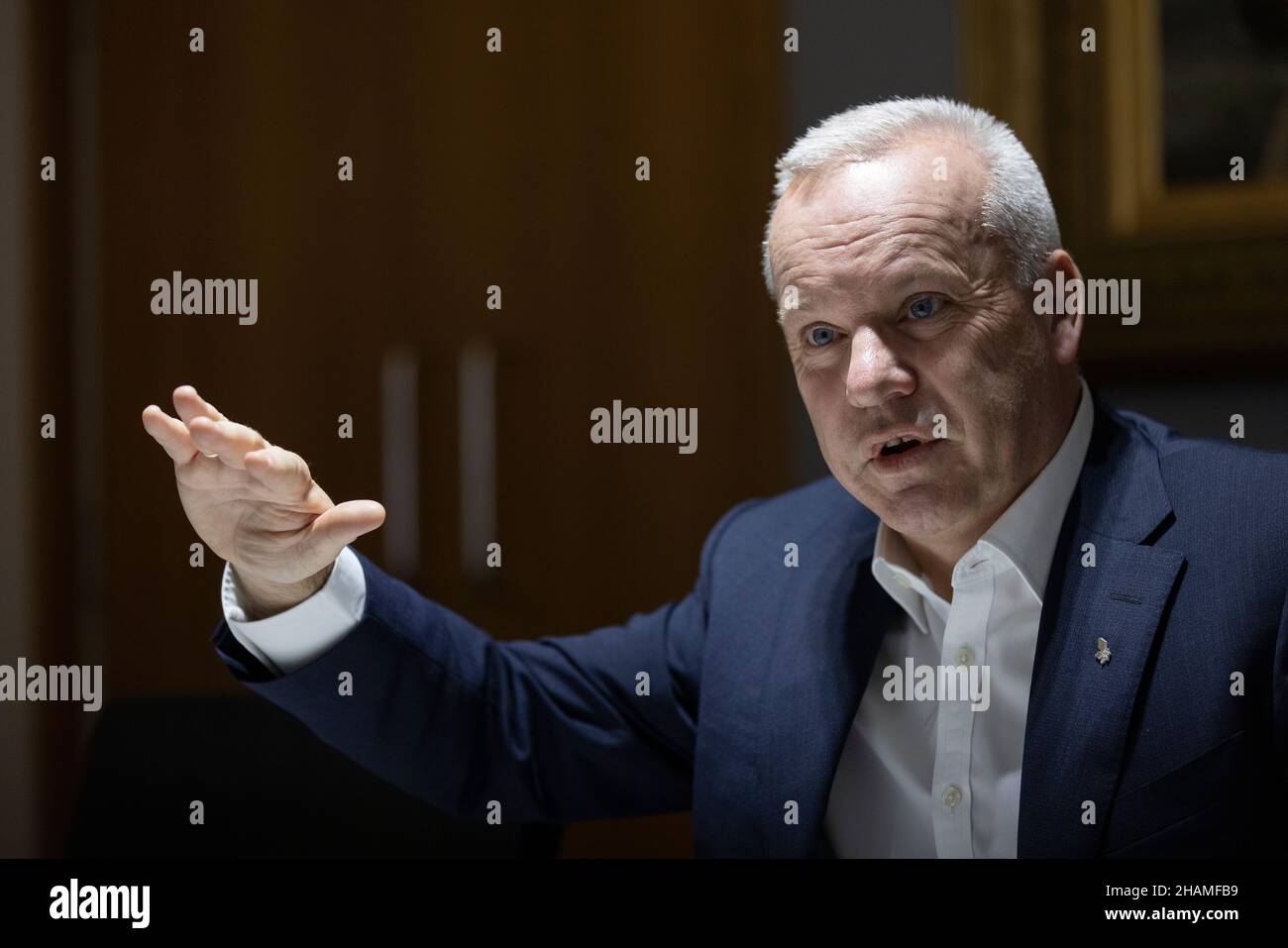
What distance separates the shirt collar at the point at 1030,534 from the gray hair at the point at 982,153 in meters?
0.15

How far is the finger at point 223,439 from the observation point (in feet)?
2.82

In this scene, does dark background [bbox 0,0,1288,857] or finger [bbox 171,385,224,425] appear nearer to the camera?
finger [bbox 171,385,224,425]

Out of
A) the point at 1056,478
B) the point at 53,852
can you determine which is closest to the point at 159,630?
the point at 53,852

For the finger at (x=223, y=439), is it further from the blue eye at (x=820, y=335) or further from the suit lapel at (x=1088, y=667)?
the suit lapel at (x=1088, y=667)

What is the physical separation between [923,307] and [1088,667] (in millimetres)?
302

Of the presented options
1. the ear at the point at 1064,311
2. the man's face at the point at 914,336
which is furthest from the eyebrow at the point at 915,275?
the ear at the point at 1064,311

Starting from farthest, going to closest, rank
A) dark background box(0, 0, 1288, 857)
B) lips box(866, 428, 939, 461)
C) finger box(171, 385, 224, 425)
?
1. dark background box(0, 0, 1288, 857)
2. lips box(866, 428, 939, 461)
3. finger box(171, 385, 224, 425)

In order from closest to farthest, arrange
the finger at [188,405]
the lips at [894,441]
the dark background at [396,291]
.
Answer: the finger at [188,405] → the lips at [894,441] → the dark background at [396,291]

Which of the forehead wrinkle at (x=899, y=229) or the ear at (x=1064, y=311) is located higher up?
the forehead wrinkle at (x=899, y=229)

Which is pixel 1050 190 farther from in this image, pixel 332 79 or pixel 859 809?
pixel 332 79

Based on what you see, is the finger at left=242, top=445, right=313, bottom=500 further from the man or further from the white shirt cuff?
the white shirt cuff

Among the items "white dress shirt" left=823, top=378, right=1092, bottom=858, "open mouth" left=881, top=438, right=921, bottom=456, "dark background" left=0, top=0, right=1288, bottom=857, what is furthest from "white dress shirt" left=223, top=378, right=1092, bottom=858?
"dark background" left=0, top=0, right=1288, bottom=857

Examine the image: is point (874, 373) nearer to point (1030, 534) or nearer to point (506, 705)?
point (1030, 534)

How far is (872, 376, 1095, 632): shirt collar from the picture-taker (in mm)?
1004
